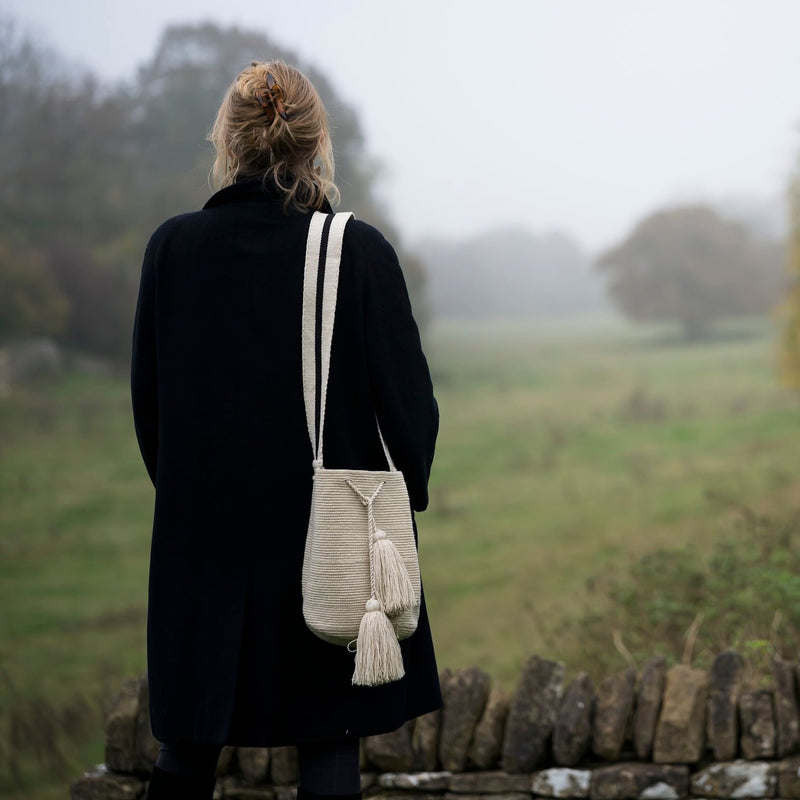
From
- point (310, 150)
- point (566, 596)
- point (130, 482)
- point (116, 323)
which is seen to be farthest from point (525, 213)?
point (310, 150)

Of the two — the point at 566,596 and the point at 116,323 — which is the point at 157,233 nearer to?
the point at 566,596

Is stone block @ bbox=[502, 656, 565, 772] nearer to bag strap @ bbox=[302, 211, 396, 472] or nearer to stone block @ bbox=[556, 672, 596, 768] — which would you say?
stone block @ bbox=[556, 672, 596, 768]

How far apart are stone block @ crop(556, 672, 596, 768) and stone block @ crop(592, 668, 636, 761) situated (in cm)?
3

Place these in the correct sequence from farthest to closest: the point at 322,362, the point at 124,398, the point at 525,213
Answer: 1. the point at 525,213
2. the point at 124,398
3. the point at 322,362

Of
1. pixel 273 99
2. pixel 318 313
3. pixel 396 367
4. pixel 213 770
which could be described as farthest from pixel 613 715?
pixel 273 99

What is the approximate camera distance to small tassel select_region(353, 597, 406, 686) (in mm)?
1706

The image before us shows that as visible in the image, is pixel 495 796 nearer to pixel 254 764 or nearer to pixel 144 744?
pixel 254 764

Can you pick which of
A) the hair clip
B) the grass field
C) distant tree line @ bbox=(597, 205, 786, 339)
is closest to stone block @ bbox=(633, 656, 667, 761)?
the grass field

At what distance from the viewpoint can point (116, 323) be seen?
12.8 m

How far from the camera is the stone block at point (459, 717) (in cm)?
276

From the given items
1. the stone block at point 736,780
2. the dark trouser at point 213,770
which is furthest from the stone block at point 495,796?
the dark trouser at point 213,770

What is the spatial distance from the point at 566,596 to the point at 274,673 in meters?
6.17

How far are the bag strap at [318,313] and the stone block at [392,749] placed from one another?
127 centimetres

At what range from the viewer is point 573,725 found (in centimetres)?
267
